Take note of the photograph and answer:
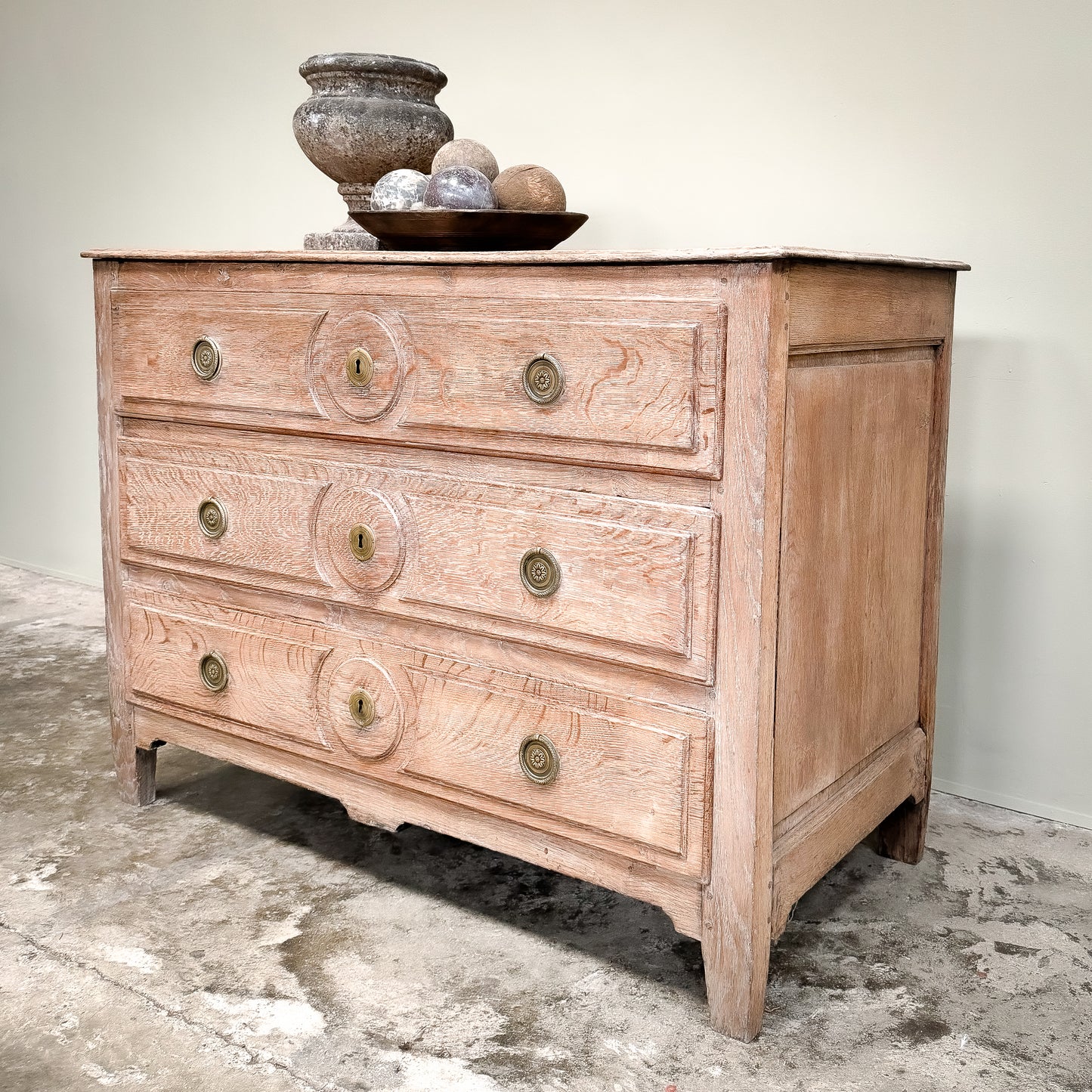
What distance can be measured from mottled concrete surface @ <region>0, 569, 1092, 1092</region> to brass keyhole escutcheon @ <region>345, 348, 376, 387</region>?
80 cm

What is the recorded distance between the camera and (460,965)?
1.68 metres

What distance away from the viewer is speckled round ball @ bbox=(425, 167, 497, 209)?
1.75m

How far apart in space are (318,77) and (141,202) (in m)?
1.71

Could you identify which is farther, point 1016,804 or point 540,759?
point 1016,804

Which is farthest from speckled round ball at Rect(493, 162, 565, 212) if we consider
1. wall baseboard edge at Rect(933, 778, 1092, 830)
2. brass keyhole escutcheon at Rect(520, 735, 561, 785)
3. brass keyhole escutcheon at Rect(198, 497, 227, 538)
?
wall baseboard edge at Rect(933, 778, 1092, 830)

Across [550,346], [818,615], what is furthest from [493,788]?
[550,346]

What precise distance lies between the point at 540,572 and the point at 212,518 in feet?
2.18

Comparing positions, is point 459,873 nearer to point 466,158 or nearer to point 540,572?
point 540,572

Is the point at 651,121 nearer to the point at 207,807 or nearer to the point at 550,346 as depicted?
the point at 550,346

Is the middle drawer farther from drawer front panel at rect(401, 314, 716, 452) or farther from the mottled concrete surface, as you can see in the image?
the mottled concrete surface

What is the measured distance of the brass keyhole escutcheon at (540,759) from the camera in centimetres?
164

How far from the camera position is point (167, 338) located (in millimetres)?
1994

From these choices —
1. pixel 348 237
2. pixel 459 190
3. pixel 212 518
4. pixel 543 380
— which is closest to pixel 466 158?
pixel 459 190

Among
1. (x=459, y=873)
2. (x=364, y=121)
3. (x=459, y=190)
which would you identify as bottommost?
(x=459, y=873)
